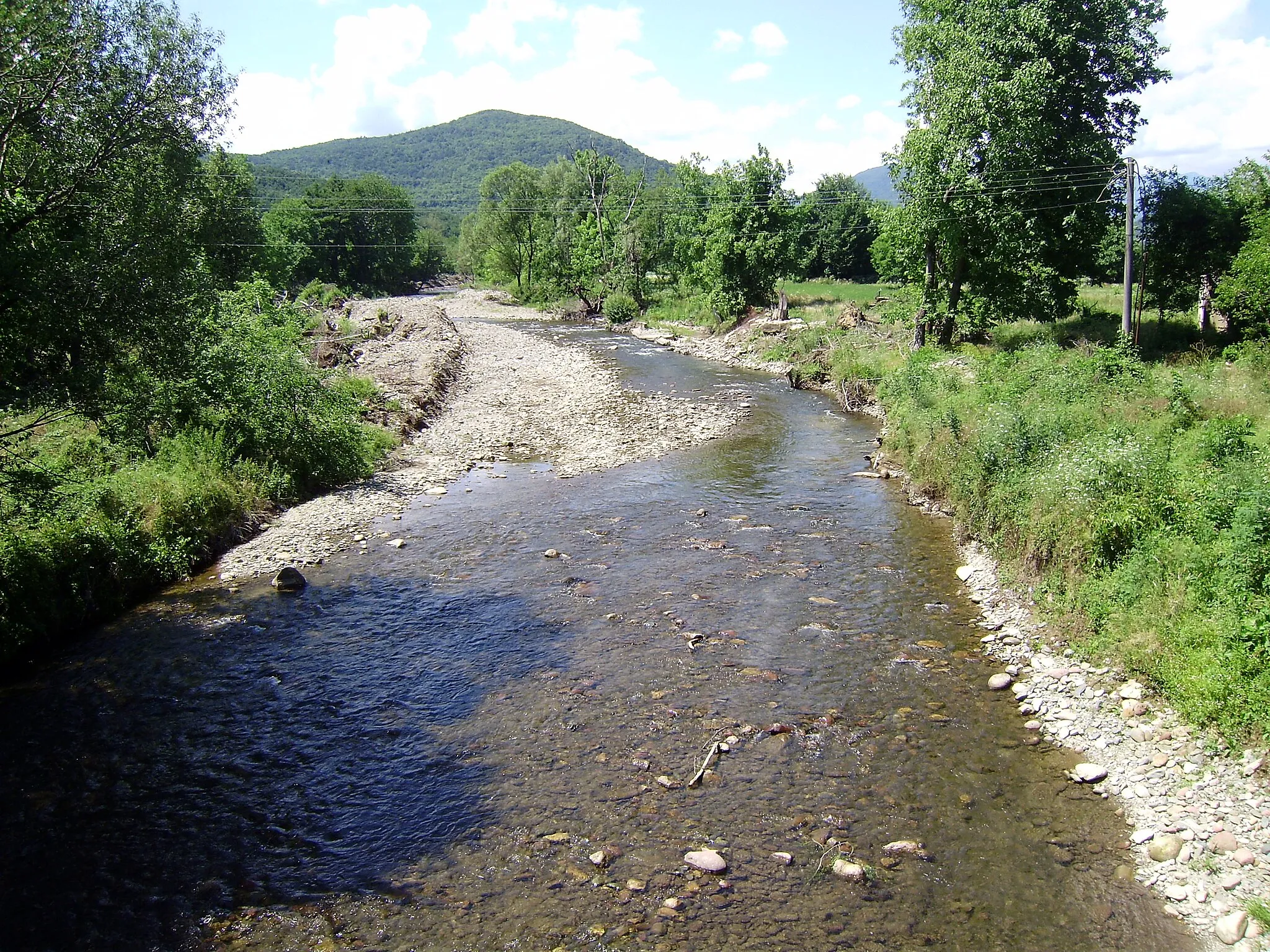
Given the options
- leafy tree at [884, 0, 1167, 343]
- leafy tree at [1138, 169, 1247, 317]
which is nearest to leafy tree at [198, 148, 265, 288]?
leafy tree at [884, 0, 1167, 343]

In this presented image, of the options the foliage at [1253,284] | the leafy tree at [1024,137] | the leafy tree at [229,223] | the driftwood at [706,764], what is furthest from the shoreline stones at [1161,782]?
the leafy tree at [1024,137]

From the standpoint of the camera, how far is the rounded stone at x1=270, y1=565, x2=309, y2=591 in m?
15.5

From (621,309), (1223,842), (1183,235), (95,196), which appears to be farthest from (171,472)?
(621,309)

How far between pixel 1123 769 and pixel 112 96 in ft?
58.8

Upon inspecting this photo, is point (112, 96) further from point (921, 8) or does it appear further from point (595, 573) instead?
point (921, 8)

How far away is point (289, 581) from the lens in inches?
613

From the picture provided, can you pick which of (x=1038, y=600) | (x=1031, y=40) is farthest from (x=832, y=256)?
(x=1038, y=600)

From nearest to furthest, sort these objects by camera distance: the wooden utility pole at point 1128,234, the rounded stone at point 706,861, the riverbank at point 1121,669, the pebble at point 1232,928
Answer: the pebble at point 1232,928 < the riverbank at point 1121,669 < the rounded stone at point 706,861 < the wooden utility pole at point 1128,234

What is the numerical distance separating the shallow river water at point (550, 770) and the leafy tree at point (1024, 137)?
1830 centimetres

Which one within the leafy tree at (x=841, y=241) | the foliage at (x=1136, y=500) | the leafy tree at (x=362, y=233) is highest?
the leafy tree at (x=362, y=233)

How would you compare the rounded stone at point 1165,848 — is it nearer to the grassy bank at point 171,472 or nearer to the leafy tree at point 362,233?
the grassy bank at point 171,472

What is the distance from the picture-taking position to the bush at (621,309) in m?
65.7

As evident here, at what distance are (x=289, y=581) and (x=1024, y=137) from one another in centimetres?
2774

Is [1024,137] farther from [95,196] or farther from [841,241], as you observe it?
[841,241]
